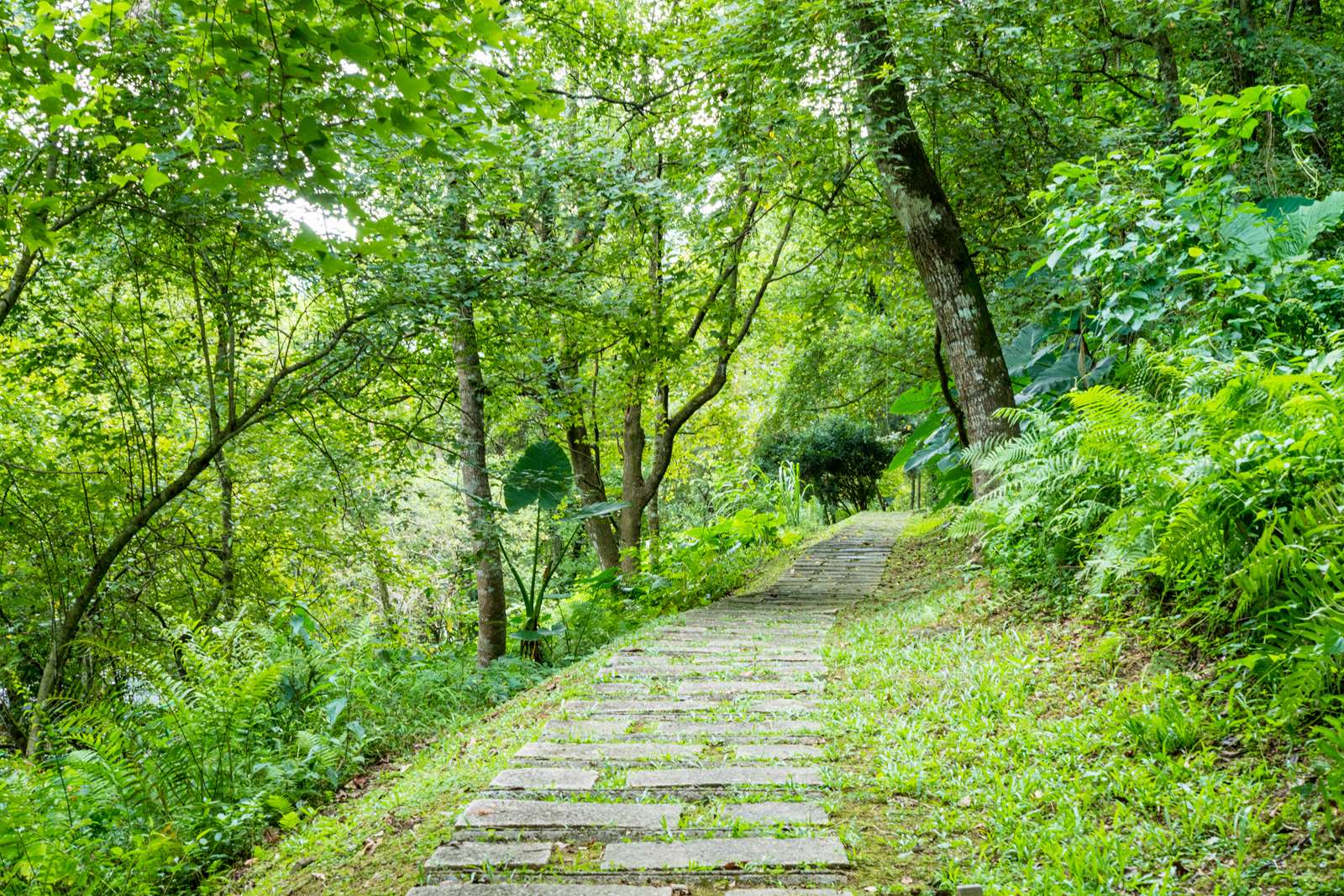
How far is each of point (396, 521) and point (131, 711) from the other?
9.45 meters

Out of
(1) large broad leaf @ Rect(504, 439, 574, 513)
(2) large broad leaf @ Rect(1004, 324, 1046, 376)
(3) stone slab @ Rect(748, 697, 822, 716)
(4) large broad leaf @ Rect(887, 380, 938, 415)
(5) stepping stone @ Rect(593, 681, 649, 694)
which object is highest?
(2) large broad leaf @ Rect(1004, 324, 1046, 376)

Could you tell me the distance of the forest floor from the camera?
2.09 metres

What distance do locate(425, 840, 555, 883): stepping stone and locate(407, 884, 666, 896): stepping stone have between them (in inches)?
4.2

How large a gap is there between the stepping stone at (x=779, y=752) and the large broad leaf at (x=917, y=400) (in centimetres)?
674

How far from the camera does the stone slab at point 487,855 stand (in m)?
2.39

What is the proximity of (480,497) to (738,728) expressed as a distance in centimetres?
445

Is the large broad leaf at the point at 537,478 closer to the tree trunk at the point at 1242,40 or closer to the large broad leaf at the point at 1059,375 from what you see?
the large broad leaf at the point at 1059,375

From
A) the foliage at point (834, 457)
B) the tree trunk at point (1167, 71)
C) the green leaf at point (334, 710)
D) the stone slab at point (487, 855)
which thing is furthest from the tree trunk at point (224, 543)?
the foliage at point (834, 457)

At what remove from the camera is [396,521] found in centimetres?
1403

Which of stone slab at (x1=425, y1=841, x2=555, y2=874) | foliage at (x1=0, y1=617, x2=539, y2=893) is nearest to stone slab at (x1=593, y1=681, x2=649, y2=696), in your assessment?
foliage at (x1=0, y1=617, x2=539, y2=893)

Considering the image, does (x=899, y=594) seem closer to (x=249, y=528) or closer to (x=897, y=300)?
(x=897, y=300)

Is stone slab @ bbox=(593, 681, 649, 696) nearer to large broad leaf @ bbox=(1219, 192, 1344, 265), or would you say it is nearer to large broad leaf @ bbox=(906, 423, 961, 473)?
large broad leaf @ bbox=(1219, 192, 1344, 265)

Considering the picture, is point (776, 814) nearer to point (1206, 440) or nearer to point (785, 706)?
point (785, 706)

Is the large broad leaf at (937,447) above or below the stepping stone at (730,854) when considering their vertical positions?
above
